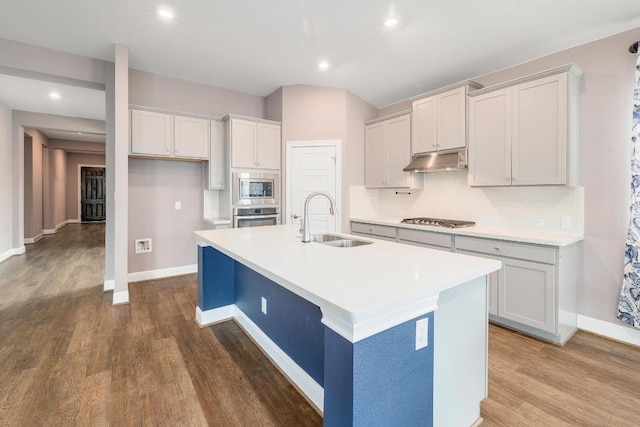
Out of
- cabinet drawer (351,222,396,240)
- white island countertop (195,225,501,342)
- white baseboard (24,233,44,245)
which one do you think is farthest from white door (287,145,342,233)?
white baseboard (24,233,44,245)

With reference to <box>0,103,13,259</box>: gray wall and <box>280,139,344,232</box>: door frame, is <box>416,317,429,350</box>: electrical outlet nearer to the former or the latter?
<box>280,139,344,232</box>: door frame

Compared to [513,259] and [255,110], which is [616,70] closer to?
[513,259]

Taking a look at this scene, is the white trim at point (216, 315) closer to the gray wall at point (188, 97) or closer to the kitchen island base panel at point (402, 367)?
the kitchen island base panel at point (402, 367)

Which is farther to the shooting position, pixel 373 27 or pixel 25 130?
pixel 25 130

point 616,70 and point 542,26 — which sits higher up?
point 542,26

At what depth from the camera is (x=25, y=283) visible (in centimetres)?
414

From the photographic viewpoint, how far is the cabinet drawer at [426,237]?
3270 mm

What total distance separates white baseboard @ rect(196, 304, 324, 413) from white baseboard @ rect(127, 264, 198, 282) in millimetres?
1839

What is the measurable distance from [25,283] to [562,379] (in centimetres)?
599

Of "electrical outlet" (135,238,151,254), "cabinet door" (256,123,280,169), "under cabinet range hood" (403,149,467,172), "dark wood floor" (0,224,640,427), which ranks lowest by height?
"dark wood floor" (0,224,640,427)

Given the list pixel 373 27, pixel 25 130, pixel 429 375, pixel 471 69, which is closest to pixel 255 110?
pixel 373 27

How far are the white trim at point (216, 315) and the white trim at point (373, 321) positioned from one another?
6.96ft

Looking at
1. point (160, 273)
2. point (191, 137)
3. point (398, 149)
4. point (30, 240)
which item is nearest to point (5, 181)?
point (30, 240)

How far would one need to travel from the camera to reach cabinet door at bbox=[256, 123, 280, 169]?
445 centimetres
